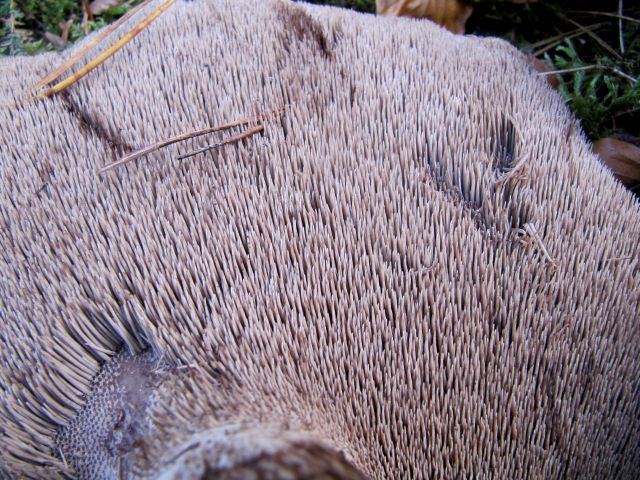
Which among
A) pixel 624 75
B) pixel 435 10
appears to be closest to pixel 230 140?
pixel 435 10

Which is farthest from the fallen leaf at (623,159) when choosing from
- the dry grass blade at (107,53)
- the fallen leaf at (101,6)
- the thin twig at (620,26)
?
the fallen leaf at (101,6)

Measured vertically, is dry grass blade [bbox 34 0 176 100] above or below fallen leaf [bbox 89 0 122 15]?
below

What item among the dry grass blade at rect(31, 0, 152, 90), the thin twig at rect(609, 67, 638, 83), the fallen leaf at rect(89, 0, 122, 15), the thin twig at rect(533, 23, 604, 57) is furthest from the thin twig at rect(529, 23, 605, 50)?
the fallen leaf at rect(89, 0, 122, 15)

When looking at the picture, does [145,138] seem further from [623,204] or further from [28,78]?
[623,204]

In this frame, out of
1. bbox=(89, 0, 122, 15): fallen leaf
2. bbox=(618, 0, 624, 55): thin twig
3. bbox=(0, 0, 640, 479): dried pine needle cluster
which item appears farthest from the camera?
bbox=(89, 0, 122, 15): fallen leaf

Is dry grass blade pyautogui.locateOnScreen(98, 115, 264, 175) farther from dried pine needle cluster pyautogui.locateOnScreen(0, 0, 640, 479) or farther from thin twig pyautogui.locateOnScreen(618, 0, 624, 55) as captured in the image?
thin twig pyautogui.locateOnScreen(618, 0, 624, 55)

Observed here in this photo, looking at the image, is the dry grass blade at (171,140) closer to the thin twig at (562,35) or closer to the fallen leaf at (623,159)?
the fallen leaf at (623,159)

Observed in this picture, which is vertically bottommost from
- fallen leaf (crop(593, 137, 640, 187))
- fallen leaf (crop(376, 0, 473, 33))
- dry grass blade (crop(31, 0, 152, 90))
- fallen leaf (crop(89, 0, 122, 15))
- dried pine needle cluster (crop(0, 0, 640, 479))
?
fallen leaf (crop(593, 137, 640, 187))
